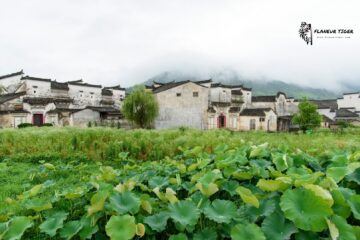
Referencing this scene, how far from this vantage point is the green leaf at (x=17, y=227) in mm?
2117

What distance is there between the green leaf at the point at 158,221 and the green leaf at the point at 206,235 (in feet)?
0.70

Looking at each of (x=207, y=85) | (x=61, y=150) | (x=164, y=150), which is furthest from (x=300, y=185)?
(x=207, y=85)

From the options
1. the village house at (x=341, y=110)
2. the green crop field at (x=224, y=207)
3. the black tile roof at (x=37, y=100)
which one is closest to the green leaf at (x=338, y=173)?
the green crop field at (x=224, y=207)

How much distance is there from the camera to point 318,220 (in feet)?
5.57

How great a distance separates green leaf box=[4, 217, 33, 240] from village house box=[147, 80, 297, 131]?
99.7 feet

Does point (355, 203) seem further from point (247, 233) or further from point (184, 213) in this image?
point (184, 213)

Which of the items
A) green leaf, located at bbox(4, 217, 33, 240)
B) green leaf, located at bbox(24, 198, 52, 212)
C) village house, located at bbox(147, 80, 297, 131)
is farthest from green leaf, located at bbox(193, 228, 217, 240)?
village house, located at bbox(147, 80, 297, 131)

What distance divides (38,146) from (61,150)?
2.68ft

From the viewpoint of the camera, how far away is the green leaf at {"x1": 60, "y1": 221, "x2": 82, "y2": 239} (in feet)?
6.88

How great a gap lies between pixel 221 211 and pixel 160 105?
31.2 meters

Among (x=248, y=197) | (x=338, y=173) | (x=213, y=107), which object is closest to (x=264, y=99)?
(x=213, y=107)

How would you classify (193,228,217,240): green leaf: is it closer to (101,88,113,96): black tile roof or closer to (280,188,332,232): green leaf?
(280,188,332,232): green leaf

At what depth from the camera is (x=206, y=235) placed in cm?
196

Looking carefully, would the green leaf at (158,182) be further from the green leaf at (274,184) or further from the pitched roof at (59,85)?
the pitched roof at (59,85)
